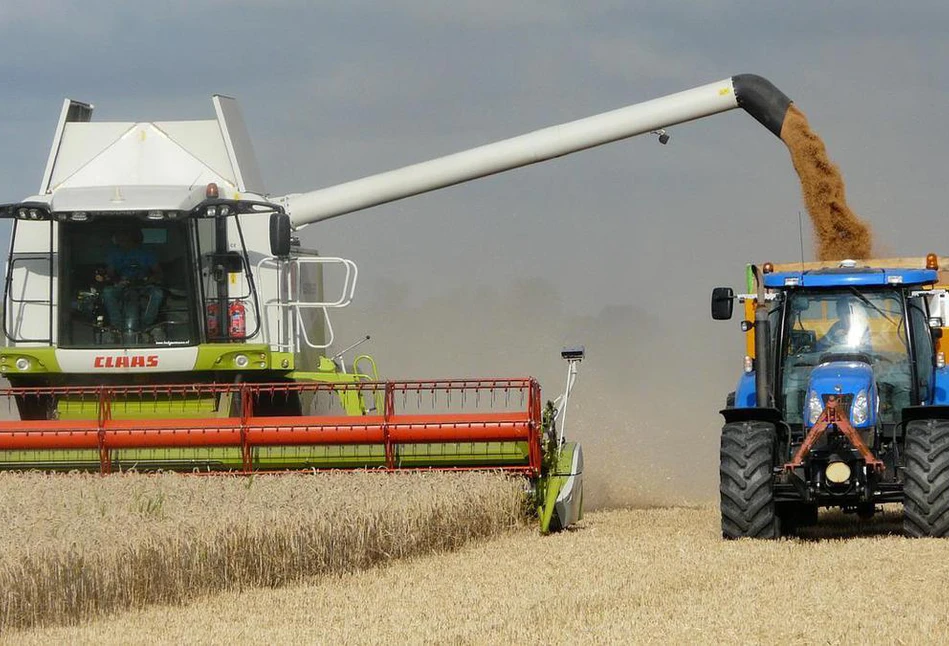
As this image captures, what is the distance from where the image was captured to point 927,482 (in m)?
7.84

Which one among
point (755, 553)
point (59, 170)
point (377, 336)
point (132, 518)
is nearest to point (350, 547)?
point (132, 518)

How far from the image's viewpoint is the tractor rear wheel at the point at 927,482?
25.7 ft

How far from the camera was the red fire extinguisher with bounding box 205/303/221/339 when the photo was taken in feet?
33.2

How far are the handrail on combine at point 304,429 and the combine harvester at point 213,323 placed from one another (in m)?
0.01

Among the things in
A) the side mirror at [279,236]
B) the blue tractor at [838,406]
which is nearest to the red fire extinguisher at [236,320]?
the side mirror at [279,236]

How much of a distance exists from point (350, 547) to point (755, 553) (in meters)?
1.94

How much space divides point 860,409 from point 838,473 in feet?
1.19

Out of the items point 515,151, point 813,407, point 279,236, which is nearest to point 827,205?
point 515,151

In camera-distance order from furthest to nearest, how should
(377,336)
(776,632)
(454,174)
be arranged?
1. (377,336)
2. (454,174)
3. (776,632)

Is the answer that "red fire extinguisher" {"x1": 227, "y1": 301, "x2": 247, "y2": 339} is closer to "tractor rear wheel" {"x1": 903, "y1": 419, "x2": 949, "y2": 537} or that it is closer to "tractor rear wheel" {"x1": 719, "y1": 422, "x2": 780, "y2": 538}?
"tractor rear wheel" {"x1": 719, "y1": 422, "x2": 780, "y2": 538}

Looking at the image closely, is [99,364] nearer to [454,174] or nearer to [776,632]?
[454,174]

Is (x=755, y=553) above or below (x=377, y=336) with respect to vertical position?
below

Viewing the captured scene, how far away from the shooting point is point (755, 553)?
7660mm

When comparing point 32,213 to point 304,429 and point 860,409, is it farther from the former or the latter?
point 860,409
